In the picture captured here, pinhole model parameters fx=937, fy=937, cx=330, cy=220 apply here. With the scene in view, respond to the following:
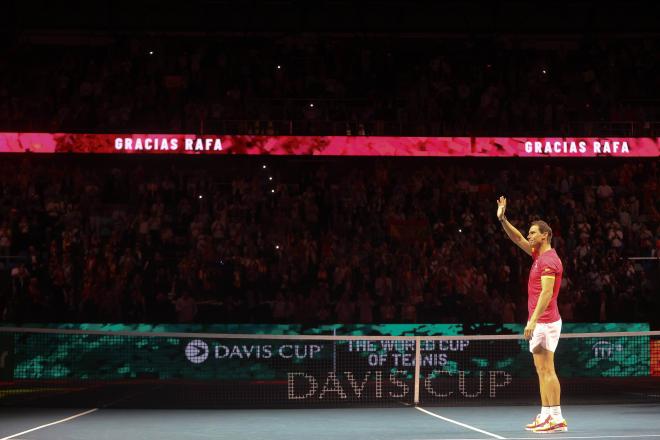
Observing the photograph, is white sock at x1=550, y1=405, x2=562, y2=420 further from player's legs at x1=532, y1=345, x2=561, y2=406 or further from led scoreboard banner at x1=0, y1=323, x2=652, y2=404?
led scoreboard banner at x1=0, y1=323, x2=652, y2=404

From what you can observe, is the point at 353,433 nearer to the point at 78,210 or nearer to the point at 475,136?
the point at 78,210

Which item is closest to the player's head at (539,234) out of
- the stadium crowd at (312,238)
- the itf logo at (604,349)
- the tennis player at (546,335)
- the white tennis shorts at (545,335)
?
the tennis player at (546,335)

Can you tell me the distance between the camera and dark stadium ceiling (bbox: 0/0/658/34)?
109 ft

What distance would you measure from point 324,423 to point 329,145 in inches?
694

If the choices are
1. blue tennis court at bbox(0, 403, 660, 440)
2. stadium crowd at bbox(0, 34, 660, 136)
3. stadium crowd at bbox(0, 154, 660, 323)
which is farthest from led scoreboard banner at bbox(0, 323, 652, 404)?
stadium crowd at bbox(0, 34, 660, 136)

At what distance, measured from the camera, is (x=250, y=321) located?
21750 mm

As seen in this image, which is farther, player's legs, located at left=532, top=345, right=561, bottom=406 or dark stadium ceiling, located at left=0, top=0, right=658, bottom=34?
dark stadium ceiling, located at left=0, top=0, right=658, bottom=34

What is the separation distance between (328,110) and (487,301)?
9982 mm

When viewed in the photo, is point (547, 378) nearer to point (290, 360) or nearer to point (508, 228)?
point (508, 228)

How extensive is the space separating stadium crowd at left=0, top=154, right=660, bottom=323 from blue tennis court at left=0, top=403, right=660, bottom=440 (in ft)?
27.1

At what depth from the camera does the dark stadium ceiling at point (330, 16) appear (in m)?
33.2

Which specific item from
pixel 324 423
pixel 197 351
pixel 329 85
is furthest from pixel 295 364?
pixel 329 85

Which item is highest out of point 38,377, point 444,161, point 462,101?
point 462,101

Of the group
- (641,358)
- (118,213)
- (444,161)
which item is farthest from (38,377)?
(444,161)
